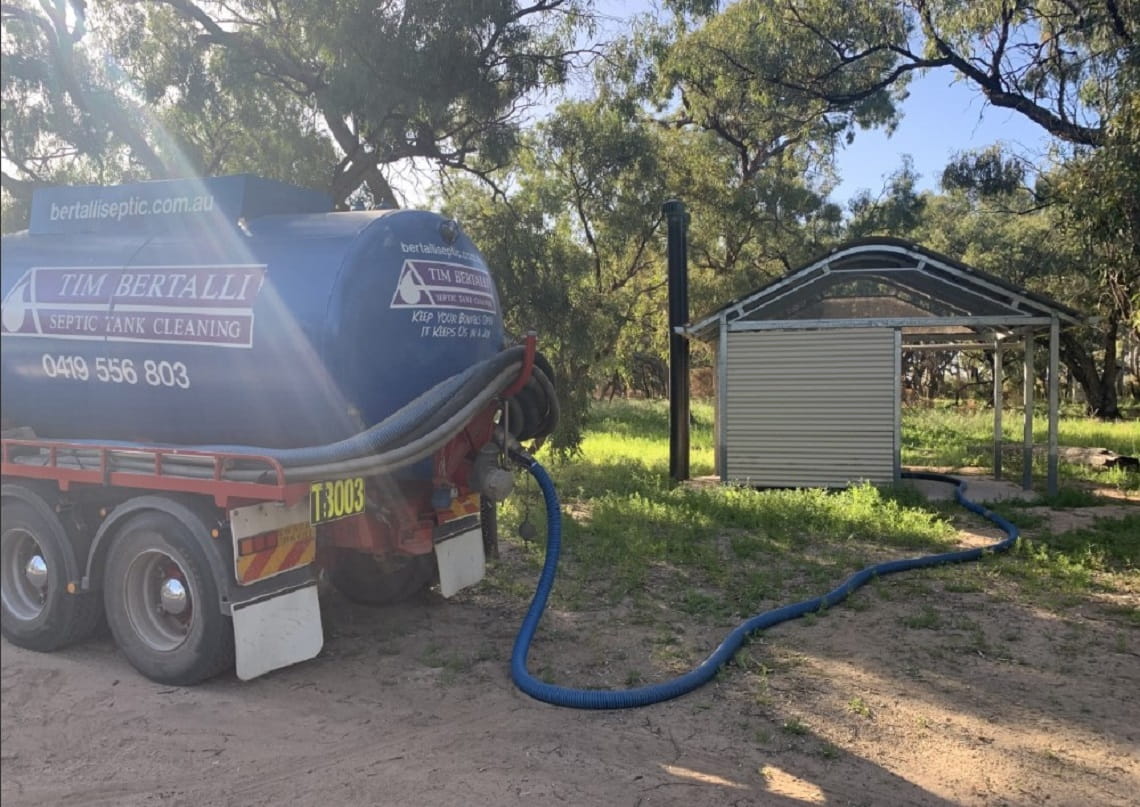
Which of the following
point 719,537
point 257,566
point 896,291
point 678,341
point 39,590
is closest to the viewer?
point 257,566

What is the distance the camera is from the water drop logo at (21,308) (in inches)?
176

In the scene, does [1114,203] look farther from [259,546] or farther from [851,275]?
[259,546]

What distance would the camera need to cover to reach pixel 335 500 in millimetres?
4914

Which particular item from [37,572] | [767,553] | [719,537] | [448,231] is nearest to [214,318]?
[448,231]

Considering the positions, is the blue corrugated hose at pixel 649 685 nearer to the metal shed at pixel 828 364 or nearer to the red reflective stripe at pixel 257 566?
the red reflective stripe at pixel 257 566

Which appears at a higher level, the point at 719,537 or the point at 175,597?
the point at 175,597

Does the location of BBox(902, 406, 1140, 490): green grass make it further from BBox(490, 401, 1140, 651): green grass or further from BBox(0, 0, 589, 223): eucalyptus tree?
BBox(0, 0, 589, 223): eucalyptus tree

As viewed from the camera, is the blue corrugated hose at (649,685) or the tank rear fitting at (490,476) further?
the tank rear fitting at (490,476)

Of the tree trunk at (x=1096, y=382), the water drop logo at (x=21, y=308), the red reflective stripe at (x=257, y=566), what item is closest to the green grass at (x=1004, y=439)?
the tree trunk at (x=1096, y=382)

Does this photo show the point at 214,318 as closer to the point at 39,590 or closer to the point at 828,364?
the point at 39,590

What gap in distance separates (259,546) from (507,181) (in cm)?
961

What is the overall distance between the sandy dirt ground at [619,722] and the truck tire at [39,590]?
207 mm

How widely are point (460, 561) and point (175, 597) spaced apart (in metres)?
1.90

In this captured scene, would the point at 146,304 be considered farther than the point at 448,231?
No
